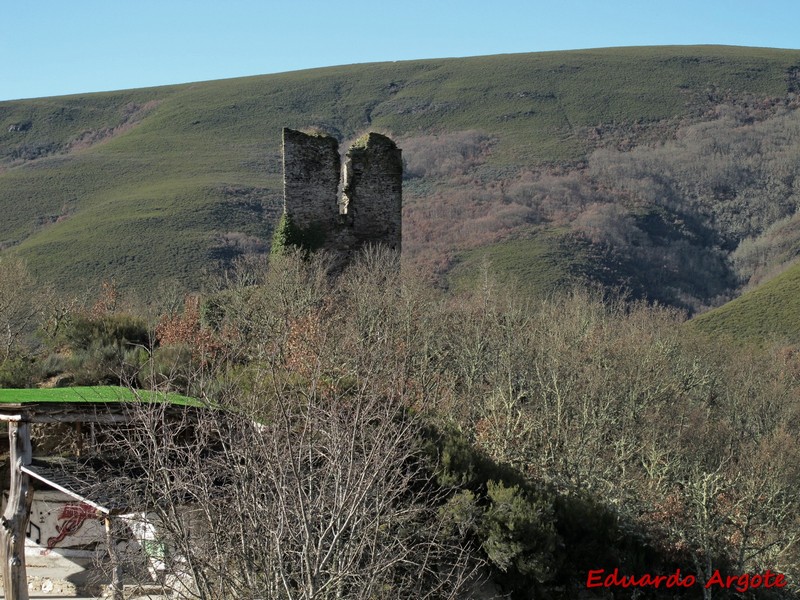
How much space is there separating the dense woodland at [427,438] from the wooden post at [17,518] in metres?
1.19

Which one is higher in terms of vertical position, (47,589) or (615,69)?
(615,69)

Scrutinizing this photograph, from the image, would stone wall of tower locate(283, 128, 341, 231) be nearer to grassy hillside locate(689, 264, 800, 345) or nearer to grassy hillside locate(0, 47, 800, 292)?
grassy hillside locate(689, 264, 800, 345)

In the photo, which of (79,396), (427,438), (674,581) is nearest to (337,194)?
(427,438)

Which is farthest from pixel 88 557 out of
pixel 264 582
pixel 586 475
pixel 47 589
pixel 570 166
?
pixel 570 166

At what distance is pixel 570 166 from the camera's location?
4060 inches

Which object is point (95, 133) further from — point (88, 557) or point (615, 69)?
point (88, 557)

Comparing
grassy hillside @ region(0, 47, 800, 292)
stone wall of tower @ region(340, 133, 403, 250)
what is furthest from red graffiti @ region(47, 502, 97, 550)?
grassy hillside @ region(0, 47, 800, 292)

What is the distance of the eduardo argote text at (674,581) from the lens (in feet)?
44.9

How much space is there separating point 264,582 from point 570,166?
3838 inches

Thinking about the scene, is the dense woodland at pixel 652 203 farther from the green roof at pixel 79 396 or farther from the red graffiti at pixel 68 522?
the red graffiti at pixel 68 522

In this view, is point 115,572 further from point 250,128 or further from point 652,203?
point 250,128

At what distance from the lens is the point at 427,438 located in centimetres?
1412

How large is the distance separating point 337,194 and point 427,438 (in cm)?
1292

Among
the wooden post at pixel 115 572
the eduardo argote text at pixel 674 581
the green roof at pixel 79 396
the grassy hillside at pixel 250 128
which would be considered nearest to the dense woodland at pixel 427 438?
the eduardo argote text at pixel 674 581
